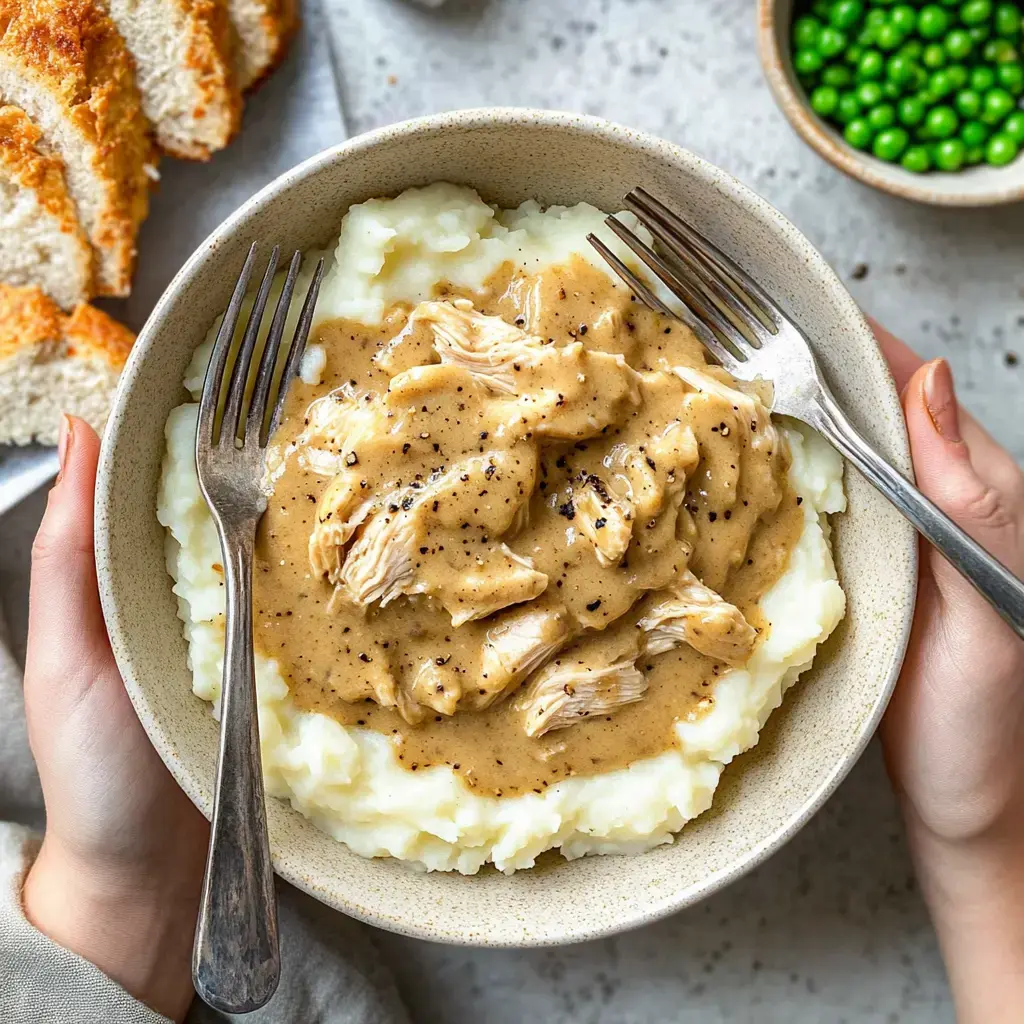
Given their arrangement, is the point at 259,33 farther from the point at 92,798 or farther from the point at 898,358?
the point at 92,798

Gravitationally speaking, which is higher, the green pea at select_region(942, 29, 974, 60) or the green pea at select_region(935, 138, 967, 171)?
the green pea at select_region(942, 29, 974, 60)

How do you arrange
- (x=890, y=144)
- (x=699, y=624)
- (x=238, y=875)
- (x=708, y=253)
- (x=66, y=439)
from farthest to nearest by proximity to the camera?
(x=890, y=144) → (x=66, y=439) → (x=708, y=253) → (x=699, y=624) → (x=238, y=875)

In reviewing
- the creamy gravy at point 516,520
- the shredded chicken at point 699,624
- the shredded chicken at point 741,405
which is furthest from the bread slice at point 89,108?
the shredded chicken at point 699,624

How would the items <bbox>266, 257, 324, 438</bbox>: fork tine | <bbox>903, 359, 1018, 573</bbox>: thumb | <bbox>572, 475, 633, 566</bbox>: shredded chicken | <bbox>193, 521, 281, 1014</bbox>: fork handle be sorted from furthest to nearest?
<bbox>903, 359, 1018, 573</bbox>: thumb
<bbox>266, 257, 324, 438</bbox>: fork tine
<bbox>572, 475, 633, 566</bbox>: shredded chicken
<bbox>193, 521, 281, 1014</bbox>: fork handle

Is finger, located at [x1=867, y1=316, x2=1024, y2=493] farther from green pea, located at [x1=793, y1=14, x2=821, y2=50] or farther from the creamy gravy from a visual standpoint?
green pea, located at [x1=793, y1=14, x2=821, y2=50]

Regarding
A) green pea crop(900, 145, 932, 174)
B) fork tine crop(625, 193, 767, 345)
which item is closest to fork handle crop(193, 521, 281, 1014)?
fork tine crop(625, 193, 767, 345)

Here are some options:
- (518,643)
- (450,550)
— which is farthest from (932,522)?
(450,550)
